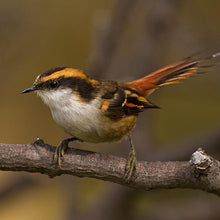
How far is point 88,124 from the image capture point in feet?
12.1

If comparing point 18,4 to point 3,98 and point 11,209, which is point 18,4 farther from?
point 11,209

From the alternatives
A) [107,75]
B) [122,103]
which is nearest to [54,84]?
[122,103]

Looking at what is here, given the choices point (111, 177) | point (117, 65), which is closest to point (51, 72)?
point (111, 177)

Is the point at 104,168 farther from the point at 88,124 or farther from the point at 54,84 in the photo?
the point at 54,84

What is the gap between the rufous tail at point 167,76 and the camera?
446 cm

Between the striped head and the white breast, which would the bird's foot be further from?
the striped head

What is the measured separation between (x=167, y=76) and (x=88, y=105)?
104 centimetres

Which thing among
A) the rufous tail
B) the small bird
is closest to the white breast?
the small bird

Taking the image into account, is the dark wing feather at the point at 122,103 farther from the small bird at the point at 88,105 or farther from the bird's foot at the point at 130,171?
the bird's foot at the point at 130,171

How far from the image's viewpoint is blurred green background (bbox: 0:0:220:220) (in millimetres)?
5445

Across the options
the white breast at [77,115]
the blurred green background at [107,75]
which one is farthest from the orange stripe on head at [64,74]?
the blurred green background at [107,75]

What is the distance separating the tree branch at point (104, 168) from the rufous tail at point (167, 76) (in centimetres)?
117

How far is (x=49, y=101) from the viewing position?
12.2 feet

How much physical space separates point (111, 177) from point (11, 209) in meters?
3.70
